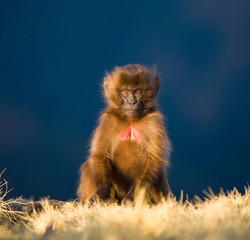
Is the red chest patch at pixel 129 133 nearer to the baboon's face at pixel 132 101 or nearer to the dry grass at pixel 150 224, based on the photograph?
the baboon's face at pixel 132 101

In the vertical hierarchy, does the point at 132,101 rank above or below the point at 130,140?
above

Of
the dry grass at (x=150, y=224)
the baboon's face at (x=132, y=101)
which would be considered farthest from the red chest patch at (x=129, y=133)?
the dry grass at (x=150, y=224)

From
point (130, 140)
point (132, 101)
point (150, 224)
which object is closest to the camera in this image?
point (150, 224)

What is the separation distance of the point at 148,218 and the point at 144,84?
2979 millimetres

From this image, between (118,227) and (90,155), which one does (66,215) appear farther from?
(90,155)

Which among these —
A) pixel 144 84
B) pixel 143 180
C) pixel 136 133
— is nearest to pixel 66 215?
pixel 143 180

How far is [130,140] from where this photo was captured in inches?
251

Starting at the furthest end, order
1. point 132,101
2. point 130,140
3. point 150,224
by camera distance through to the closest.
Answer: point 130,140, point 132,101, point 150,224

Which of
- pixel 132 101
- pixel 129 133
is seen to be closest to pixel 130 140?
pixel 129 133

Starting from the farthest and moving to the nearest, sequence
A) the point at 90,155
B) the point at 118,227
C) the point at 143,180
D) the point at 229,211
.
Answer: the point at 90,155 < the point at 143,180 < the point at 229,211 < the point at 118,227

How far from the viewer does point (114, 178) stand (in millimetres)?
6383

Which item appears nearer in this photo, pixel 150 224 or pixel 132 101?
pixel 150 224

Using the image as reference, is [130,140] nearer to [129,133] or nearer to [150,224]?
[129,133]

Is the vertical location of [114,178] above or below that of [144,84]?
below
